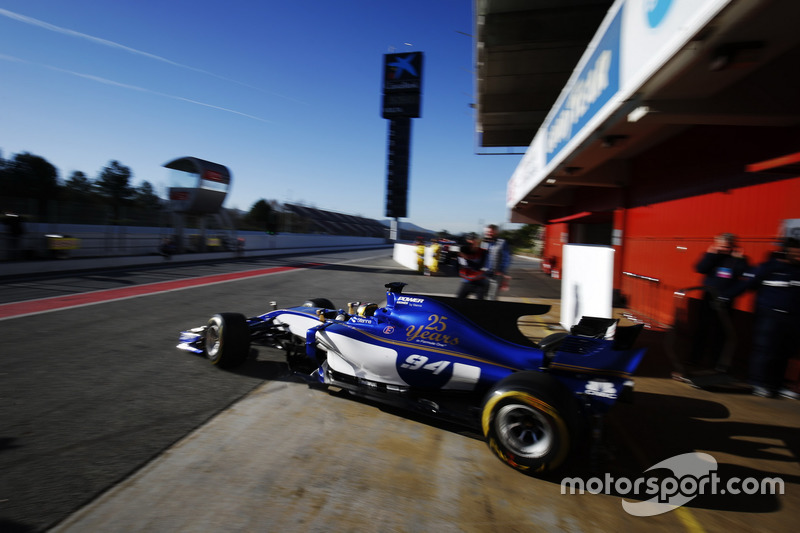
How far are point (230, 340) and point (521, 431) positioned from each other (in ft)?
9.96

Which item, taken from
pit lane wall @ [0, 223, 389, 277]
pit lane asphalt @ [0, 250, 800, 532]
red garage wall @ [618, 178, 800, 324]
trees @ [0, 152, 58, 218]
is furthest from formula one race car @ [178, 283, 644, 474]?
trees @ [0, 152, 58, 218]

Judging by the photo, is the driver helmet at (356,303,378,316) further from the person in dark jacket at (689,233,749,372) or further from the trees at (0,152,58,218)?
the trees at (0,152,58,218)

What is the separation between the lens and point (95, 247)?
49.5 feet

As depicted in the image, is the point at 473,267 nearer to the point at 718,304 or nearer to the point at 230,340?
the point at 718,304

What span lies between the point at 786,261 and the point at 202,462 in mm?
5445

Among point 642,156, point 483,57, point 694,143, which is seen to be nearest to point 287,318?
point 694,143

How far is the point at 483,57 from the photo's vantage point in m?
11.3

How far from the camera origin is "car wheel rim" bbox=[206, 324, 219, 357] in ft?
14.3

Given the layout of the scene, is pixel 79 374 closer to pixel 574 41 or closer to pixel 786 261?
pixel 786 261

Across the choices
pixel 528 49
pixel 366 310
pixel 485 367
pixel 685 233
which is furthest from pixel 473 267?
pixel 528 49

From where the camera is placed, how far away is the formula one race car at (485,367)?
8.30 ft

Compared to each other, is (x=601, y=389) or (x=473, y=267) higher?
(x=473, y=267)

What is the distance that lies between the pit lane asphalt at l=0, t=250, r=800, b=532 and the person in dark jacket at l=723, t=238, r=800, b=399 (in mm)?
261

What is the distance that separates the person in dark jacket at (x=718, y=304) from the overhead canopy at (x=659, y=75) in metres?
1.48
